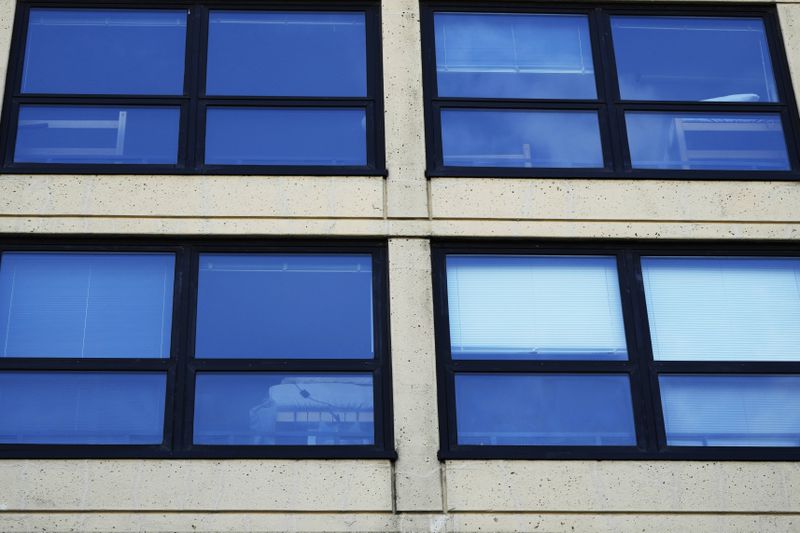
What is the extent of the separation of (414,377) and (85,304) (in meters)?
3.15

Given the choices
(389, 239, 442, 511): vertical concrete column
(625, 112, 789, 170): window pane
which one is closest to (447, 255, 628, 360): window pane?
(389, 239, 442, 511): vertical concrete column

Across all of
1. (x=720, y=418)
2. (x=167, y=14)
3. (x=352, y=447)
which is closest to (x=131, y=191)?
(x=167, y=14)

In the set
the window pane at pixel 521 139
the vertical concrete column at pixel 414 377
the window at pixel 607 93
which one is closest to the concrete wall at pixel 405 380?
the vertical concrete column at pixel 414 377

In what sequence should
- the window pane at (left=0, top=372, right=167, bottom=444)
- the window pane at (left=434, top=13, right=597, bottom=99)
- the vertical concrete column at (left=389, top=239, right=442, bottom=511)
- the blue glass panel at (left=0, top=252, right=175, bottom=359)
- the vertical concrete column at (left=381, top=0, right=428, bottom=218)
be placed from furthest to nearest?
the window pane at (left=434, top=13, right=597, bottom=99), the vertical concrete column at (left=381, top=0, right=428, bottom=218), the blue glass panel at (left=0, top=252, right=175, bottom=359), the window pane at (left=0, top=372, right=167, bottom=444), the vertical concrete column at (left=389, top=239, right=442, bottom=511)

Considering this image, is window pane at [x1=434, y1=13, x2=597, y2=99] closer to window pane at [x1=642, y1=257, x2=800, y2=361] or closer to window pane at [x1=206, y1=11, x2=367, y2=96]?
window pane at [x1=206, y1=11, x2=367, y2=96]

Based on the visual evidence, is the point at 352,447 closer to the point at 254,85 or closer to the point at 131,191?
the point at 131,191

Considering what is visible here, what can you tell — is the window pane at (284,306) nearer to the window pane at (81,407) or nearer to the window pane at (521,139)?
the window pane at (81,407)

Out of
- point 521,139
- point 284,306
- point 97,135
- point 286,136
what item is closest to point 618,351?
point 521,139

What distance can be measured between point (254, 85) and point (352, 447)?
13.0ft

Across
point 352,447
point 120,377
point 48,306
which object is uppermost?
point 48,306

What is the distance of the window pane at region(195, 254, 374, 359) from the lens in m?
10.9

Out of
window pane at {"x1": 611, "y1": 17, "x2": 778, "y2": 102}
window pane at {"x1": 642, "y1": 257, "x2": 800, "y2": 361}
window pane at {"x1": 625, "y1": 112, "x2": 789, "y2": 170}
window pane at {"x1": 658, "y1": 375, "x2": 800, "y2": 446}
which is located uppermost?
window pane at {"x1": 611, "y1": 17, "x2": 778, "y2": 102}

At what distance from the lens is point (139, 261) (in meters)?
11.2

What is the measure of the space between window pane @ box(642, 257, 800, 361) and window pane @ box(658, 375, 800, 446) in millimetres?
238
